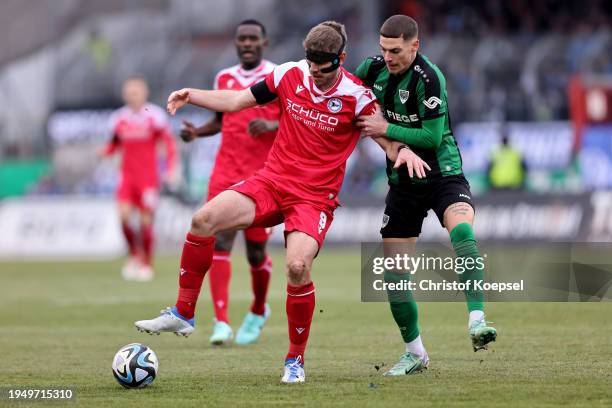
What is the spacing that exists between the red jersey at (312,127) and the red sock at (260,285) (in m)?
2.59

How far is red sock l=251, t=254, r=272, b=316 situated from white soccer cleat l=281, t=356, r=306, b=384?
9.43 ft

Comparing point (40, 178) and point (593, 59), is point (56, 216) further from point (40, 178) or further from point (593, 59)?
point (593, 59)

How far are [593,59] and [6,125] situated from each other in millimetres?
14280

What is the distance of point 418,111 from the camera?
772 centimetres

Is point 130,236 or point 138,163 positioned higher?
point 138,163

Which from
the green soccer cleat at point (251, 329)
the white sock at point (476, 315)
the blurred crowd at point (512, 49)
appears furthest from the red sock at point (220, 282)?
the blurred crowd at point (512, 49)

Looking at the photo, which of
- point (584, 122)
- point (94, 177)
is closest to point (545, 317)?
point (584, 122)

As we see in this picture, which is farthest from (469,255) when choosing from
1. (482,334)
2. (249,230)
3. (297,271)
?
(249,230)

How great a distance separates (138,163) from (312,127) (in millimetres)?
10047

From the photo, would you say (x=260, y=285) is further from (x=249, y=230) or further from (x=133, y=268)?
(x=133, y=268)

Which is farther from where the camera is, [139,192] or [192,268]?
[139,192]

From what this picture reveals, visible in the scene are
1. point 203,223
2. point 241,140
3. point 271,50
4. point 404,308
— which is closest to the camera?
point 203,223

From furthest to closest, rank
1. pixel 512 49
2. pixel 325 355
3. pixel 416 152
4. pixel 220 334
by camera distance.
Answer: pixel 512 49 < pixel 220 334 < pixel 325 355 < pixel 416 152

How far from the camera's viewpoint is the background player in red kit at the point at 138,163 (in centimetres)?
1723
